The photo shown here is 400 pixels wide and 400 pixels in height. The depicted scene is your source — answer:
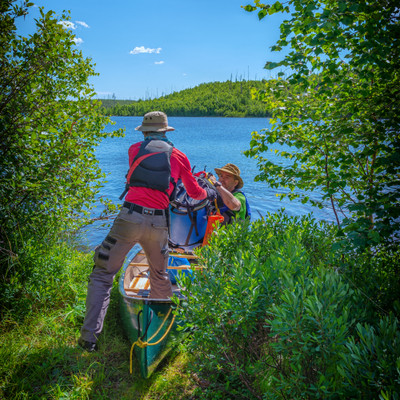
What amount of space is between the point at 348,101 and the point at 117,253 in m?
3.34

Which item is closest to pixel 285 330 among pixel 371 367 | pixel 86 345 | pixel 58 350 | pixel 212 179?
pixel 371 367

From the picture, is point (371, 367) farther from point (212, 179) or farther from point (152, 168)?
point (212, 179)

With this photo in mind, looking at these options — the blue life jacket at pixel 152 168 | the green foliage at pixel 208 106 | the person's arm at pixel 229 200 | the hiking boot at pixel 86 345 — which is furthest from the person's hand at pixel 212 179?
the green foliage at pixel 208 106

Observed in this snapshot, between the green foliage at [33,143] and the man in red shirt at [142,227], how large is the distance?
4.64 ft

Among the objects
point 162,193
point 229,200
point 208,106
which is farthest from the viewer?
point 208,106

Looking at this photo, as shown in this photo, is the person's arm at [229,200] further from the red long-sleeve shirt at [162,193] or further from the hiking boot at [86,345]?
the hiking boot at [86,345]

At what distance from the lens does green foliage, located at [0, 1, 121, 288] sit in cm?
450

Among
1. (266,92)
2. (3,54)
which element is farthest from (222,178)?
(3,54)

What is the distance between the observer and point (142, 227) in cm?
398

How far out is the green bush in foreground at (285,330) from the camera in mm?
1706

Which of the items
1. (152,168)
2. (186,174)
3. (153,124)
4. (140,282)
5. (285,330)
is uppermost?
(153,124)

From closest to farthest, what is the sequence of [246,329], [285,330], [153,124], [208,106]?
1. [285,330]
2. [246,329]
3. [153,124]
4. [208,106]

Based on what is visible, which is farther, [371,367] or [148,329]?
[148,329]

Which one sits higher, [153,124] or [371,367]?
[153,124]
